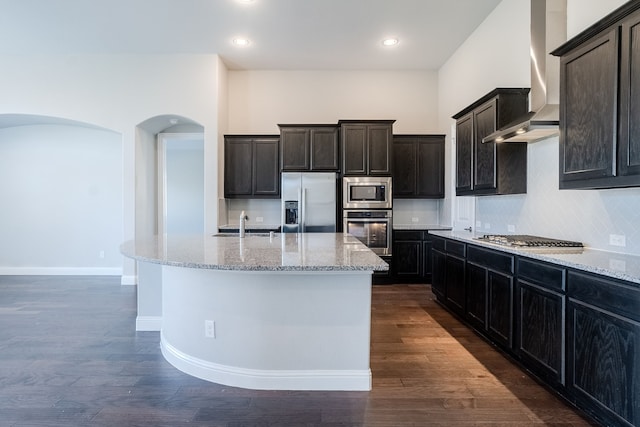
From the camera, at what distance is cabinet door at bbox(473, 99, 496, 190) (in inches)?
132

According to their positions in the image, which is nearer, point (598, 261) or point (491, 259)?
point (598, 261)

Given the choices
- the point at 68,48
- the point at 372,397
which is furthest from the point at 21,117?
the point at 372,397

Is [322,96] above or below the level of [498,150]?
above

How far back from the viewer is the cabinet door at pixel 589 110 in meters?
2.00

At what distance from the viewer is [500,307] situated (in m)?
2.76

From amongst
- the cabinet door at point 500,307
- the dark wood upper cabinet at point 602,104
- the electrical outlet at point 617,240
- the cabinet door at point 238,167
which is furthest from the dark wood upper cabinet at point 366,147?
the electrical outlet at point 617,240

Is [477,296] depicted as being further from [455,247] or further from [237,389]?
[237,389]

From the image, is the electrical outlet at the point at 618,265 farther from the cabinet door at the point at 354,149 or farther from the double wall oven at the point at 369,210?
the cabinet door at the point at 354,149

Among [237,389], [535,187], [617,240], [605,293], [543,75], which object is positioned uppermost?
[543,75]

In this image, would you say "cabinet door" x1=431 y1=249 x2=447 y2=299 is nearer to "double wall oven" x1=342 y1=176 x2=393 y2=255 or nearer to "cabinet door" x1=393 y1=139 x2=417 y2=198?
"double wall oven" x1=342 y1=176 x2=393 y2=255

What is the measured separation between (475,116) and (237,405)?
11.7 feet

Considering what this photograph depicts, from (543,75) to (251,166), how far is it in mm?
4100

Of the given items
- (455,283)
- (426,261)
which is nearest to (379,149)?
(426,261)

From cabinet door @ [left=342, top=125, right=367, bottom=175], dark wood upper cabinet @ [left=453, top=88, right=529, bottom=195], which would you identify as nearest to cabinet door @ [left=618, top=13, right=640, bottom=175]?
dark wood upper cabinet @ [left=453, top=88, right=529, bottom=195]
